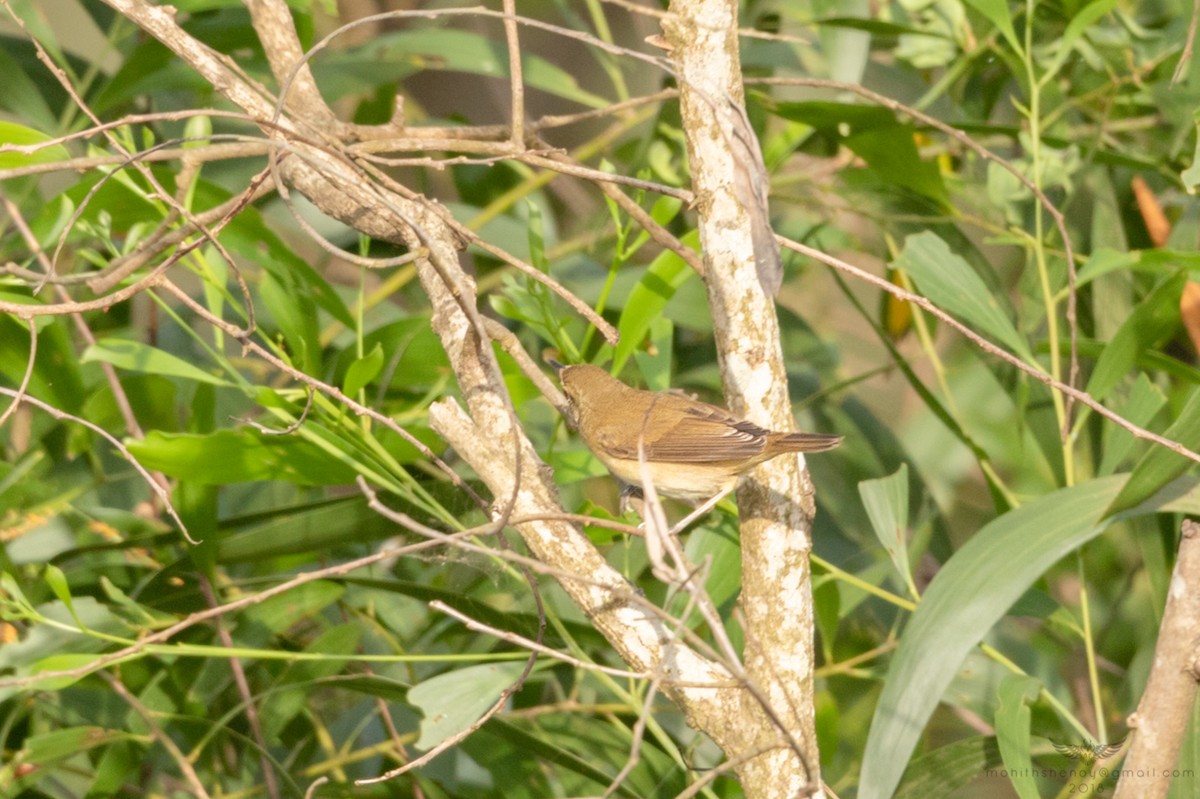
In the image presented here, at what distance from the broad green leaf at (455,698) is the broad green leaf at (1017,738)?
0.64 meters

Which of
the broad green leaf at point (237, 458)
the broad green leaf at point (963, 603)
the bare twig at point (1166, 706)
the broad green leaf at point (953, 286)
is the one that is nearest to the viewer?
the bare twig at point (1166, 706)

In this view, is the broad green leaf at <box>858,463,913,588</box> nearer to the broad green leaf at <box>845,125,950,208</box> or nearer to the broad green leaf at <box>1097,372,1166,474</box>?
the broad green leaf at <box>1097,372,1166,474</box>

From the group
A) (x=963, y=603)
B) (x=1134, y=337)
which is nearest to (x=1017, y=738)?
(x=963, y=603)

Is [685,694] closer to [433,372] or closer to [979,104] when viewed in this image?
[433,372]

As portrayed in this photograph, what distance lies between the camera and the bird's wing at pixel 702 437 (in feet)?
4.75

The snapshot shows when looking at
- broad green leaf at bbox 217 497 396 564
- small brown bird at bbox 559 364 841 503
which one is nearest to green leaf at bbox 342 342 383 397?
broad green leaf at bbox 217 497 396 564

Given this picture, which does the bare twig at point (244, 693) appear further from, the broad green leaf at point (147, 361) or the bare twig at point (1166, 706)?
the bare twig at point (1166, 706)

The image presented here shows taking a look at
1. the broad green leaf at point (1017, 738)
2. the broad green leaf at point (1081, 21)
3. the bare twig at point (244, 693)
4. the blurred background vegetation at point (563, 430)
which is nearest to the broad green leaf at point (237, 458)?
the blurred background vegetation at point (563, 430)

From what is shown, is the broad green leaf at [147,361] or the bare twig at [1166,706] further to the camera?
the broad green leaf at [147,361]

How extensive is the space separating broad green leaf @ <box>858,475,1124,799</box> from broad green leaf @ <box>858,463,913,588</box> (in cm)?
11

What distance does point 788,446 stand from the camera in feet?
4.40

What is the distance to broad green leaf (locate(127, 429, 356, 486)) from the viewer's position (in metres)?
1.59

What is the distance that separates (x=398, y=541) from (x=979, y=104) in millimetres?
1647

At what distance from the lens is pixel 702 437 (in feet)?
5.83
